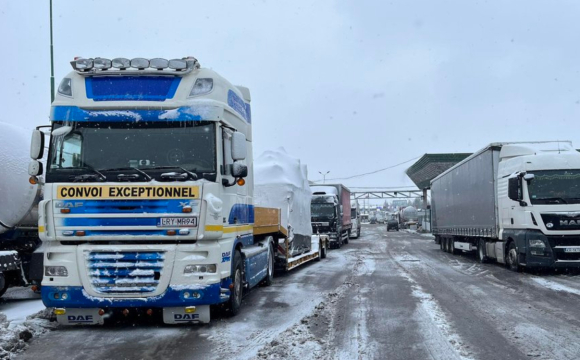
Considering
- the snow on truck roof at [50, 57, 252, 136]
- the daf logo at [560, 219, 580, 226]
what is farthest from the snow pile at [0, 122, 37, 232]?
the daf logo at [560, 219, 580, 226]

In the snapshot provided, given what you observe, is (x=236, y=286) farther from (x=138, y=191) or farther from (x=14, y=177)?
(x=14, y=177)

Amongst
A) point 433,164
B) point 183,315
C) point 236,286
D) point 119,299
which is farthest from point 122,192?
point 433,164

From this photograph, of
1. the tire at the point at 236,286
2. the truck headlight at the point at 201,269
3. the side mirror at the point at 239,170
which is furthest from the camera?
the tire at the point at 236,286

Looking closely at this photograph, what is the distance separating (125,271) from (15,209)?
14.2 ft

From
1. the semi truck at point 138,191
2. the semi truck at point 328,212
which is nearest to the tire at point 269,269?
the semi truck at point 138,191

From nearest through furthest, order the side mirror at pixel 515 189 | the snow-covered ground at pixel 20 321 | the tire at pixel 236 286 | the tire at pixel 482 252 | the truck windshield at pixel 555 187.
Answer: the snow-covered ground at pixel 20 321 < the tire at pixel 236 286 < the truck windshield at pixel 555 187 < the side mirror at pixel 515 189 < the tire at pixel 482 252

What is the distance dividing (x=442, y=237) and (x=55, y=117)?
22.2 m

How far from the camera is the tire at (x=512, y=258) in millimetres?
14383

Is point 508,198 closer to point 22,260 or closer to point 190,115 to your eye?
point 190,115

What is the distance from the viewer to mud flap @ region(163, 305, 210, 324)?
712 centimetres

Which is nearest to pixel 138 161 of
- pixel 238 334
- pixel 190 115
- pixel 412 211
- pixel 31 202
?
pixel 190 115

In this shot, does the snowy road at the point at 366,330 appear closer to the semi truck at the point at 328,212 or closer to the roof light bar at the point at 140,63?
the roof light bar at the point at 140,63

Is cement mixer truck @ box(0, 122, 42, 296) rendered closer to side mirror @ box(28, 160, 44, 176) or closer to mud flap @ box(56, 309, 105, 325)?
mud flap @ box(56, 309, 105, 325)

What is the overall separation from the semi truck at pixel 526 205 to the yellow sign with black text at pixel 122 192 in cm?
1022
